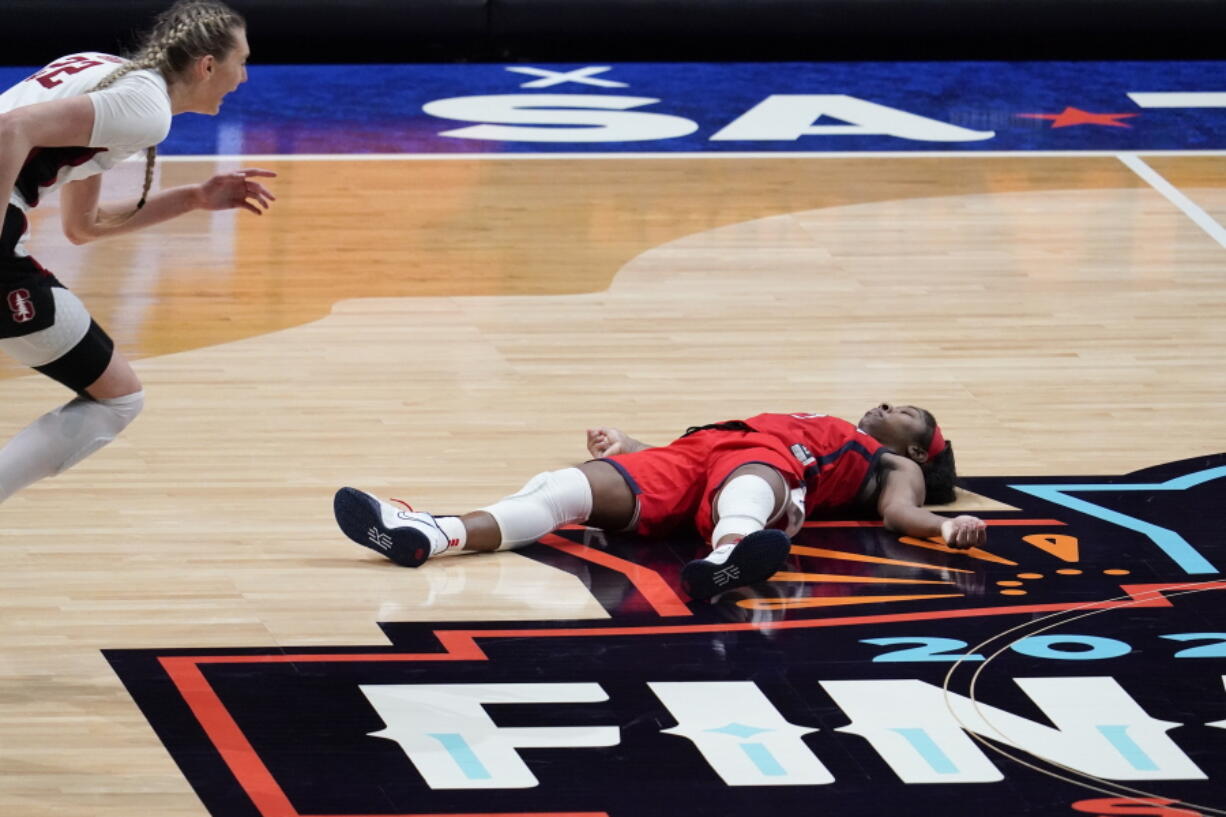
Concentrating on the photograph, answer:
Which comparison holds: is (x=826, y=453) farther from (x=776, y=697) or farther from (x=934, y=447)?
(x=776, y=697)

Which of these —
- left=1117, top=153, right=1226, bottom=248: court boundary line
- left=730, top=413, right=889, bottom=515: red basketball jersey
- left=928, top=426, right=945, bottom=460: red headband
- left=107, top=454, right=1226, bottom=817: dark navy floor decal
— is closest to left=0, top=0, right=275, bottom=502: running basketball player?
left=107, top=454, right=1226, bottom=817: dark navy floor decal

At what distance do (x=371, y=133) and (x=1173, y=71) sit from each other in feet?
14.1

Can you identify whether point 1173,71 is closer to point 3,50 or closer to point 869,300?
point 869,300

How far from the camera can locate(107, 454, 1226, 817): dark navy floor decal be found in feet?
11.2

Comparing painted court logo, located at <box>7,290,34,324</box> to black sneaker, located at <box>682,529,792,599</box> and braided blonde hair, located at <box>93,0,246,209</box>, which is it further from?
black sneaker, located at <box>682,529,792,599</box>

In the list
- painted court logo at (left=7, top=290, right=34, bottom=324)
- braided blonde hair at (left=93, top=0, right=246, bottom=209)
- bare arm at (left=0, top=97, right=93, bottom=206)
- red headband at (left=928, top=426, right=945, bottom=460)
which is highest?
braided blonde hair at (left=93, top=0, right=246, bottom=209)

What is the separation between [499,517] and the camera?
455 centimetres

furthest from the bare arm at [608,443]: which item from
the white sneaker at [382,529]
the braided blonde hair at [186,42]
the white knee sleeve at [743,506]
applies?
the braided blonde hair at [186,42]

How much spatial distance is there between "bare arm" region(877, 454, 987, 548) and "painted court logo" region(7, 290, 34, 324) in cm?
202

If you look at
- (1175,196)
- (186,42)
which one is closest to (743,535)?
(186,42)

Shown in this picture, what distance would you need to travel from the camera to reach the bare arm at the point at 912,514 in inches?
176

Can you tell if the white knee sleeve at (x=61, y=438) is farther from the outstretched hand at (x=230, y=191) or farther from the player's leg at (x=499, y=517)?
the player's leg at (x=499, y=517)

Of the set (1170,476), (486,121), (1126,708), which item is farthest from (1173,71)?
(1126,708)

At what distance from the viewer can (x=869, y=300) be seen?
670cm
